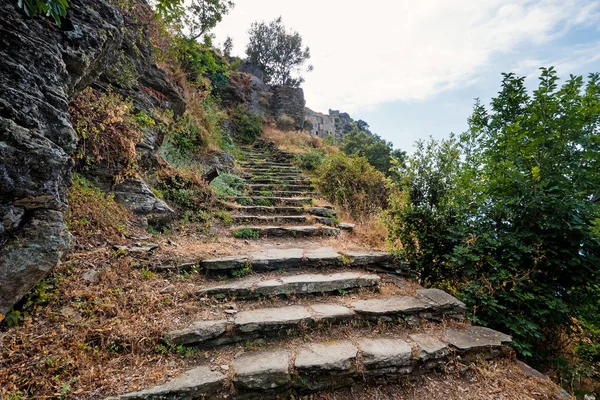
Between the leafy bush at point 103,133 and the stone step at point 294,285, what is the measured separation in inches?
101

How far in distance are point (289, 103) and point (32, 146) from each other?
59.5ft

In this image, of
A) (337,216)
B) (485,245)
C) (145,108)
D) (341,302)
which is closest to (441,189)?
(485,245)

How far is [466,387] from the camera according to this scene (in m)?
2.21

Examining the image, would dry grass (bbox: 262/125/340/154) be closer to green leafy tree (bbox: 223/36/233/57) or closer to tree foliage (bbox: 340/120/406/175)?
tree foliage (bbox: 340/120/406/175)

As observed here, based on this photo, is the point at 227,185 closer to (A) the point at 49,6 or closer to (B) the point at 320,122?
(A) the point at 49,6

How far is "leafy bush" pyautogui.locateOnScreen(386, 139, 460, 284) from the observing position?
3336mm

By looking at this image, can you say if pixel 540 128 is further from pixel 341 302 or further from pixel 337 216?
pixel 337 216

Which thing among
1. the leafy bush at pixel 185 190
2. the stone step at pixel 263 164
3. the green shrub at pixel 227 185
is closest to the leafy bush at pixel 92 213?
the leafy bush at pixel 185 190

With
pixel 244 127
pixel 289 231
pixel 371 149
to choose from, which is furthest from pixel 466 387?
pixel 371 149

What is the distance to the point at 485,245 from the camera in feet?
9.68

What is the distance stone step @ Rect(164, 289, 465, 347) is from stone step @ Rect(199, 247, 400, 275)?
0.69m

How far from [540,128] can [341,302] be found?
315cm

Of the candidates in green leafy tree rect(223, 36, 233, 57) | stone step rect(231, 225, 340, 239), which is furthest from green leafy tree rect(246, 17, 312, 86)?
stone step rect(231, 225, 340, 239)

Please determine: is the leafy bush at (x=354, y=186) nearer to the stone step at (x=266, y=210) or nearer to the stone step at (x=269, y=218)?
the stone step at (x=266, y=210)
